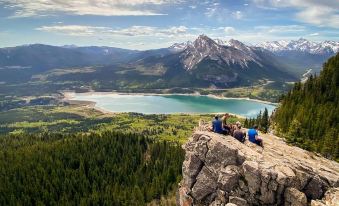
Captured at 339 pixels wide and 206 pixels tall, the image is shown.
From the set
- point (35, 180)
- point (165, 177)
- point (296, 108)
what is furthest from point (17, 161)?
point (296, 108)

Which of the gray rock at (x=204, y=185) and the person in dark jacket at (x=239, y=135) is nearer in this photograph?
the gray rock at (x=204, y=185)

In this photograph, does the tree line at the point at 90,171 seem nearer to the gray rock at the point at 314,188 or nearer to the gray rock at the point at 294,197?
the gray rock at the point at 294,197

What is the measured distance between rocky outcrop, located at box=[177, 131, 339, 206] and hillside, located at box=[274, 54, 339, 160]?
91.9 feet

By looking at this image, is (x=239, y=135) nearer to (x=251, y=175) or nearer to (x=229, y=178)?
(x=229, y=178)

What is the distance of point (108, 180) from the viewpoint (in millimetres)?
151375

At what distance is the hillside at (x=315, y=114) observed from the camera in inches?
3387

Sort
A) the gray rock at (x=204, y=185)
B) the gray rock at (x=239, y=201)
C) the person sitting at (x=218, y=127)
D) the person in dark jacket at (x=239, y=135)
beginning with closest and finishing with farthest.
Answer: the gray rock at (x=239, y=201), the gray rock at (x=204, y=185), the person in dark jacket at (x=239, y=135), the person sitting at (x=218, y=127)

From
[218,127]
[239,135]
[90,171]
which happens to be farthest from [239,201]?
[90,171]

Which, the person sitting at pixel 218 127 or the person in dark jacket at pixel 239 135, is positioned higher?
the person sitting at pixel 218 127

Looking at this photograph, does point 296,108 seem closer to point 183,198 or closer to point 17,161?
point 183,198

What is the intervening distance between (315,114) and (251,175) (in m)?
75.4

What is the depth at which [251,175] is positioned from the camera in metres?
46.2

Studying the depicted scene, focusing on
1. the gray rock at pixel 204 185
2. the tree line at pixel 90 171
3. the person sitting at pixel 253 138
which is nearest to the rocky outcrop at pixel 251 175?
the gray rock at pixel 204 185

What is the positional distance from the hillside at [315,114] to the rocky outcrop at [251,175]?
28.0 meters
